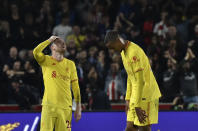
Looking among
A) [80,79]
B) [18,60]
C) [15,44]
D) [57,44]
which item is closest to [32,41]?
[15,44]

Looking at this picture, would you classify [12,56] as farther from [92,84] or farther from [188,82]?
[188,82]

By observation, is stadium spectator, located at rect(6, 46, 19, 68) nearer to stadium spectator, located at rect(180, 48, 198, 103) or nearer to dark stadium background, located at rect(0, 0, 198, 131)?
dark stadium background, located at rect(0, 0, 198, 131)

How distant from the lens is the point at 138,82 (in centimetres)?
881

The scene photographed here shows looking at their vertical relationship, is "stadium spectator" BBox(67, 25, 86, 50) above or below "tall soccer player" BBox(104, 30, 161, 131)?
above

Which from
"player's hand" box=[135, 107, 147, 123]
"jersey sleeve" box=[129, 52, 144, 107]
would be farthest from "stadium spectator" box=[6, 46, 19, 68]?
"player's hand" box=[135, 107, 147, 123]

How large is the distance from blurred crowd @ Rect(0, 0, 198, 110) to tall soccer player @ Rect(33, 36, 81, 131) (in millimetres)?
3327

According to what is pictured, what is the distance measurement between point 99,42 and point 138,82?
747 centimetres

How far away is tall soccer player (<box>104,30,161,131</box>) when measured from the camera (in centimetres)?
883

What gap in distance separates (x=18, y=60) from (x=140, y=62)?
6201 millimetres

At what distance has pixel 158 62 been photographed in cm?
1476

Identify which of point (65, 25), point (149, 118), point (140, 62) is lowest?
point (149, 118)

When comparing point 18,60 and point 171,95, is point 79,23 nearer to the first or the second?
point 18,60

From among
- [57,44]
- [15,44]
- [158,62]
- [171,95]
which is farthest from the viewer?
[15,44]

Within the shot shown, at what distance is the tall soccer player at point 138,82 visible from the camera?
8.83m
